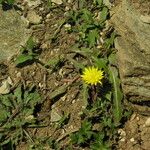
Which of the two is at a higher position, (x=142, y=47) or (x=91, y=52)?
(x=142, y=47)

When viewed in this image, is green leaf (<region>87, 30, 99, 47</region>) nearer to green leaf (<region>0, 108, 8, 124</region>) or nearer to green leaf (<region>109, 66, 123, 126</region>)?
green leaf (<region>109, 66, 123, 126</region>)

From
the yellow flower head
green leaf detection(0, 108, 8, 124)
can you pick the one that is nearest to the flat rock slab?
green leaf detection(0, 108, 8, 124)

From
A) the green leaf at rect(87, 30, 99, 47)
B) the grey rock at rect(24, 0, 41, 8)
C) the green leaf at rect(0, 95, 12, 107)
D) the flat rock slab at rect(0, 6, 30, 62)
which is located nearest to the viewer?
the green leaf at rect(0, 95, 12, 107)

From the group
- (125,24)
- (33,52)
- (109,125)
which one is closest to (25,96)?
(33,52)

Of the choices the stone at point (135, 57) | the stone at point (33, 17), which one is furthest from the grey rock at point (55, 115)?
the stone at point (33, 17)

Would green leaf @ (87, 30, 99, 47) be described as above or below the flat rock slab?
above

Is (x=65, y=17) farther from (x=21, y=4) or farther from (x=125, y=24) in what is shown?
(x=125, y=24)

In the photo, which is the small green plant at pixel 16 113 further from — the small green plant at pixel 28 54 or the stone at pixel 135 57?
the stone at pixel 135 57
